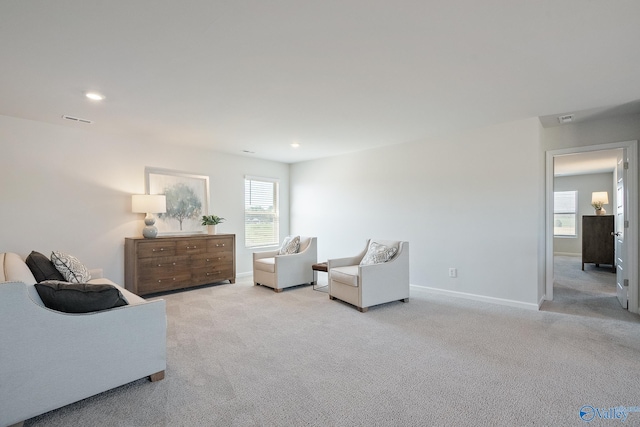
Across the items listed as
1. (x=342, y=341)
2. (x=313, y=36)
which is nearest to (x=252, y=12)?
(x=313, y=36)

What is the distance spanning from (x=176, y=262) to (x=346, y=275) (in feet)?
8.51

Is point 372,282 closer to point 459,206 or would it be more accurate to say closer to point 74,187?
point 459,206

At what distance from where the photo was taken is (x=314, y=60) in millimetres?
2416

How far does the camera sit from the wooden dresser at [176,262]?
14.5 ft

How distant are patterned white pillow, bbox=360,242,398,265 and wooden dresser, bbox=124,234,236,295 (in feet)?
7.87

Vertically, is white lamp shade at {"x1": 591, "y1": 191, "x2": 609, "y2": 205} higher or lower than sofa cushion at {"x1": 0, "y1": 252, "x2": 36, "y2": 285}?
higher

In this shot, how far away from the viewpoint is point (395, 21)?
1929 millimetres

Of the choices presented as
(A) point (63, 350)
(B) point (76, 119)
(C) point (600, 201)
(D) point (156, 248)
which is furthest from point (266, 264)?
(C) point (600, 201)

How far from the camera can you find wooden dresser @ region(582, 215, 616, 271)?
6633 mm

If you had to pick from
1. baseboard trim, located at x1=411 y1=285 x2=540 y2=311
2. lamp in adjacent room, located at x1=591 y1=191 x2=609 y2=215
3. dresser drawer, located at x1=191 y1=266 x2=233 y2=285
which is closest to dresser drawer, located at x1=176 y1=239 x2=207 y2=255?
dresser drawer, located at x1=191 y1=266 x2=233 y2=285

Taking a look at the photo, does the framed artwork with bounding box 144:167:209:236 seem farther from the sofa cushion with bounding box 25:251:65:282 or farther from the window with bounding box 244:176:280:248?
the sofa cushion with bounding box 25:251:65:282

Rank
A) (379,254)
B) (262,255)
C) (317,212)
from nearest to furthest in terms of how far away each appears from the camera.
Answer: (379,254), (262,255), (317,212)

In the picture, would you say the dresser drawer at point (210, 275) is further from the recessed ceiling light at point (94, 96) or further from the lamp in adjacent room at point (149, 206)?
the recessed ceiling light at point (94, 96)

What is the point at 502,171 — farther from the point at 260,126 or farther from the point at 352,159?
the point at 260,126
